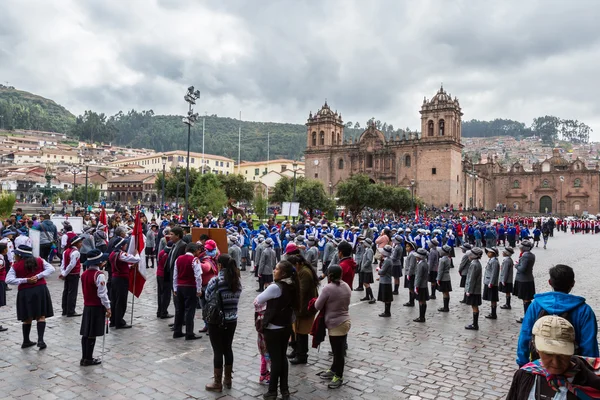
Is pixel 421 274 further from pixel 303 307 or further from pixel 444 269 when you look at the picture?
pixel 303 307

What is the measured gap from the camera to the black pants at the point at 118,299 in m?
8.47

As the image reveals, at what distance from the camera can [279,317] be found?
5.25m

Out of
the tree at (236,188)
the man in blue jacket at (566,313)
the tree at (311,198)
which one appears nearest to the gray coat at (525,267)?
the man in blue jacket at (566,313)

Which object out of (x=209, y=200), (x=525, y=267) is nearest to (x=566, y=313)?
(x=525, y=267)

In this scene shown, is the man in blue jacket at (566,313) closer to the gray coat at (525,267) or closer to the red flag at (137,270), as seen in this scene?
the gray coat at (525,267)

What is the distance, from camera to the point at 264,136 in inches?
6437

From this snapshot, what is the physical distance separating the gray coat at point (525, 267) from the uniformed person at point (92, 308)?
26.8 feet

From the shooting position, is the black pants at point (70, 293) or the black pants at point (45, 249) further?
the black pants at point (45, 249)

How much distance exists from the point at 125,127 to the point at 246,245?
167129mm

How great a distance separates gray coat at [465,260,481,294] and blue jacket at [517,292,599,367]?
5.22 metres

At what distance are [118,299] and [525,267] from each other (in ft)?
27.4

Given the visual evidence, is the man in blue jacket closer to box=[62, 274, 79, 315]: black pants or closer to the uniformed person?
the uniformed person

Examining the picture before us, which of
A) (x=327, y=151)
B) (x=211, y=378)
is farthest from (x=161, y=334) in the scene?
(x=327, y=151)

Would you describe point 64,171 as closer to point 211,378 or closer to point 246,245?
point 246,245
